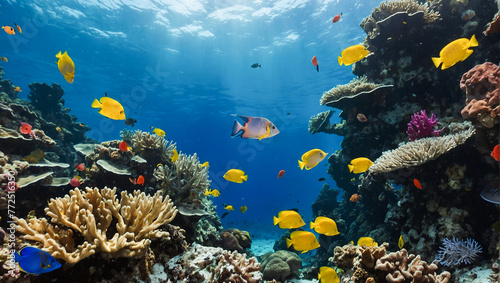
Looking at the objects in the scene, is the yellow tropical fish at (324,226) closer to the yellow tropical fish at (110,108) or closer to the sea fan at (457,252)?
the sea fan at (457,252)

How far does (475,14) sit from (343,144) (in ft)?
17.9

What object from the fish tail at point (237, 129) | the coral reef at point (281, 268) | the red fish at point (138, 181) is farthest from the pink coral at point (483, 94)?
the red fish at point (138, 181)

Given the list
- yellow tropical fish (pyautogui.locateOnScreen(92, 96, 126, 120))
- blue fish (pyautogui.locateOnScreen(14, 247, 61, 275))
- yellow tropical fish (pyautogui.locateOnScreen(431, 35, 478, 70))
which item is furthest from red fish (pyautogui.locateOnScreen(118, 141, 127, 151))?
yellow tropical fish (pyautogui.locateOnScreen(431, 35, 478, 70))

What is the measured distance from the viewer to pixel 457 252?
167 inches

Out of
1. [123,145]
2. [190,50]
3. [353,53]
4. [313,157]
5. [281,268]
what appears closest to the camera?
[313,157]

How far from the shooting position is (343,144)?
948cm

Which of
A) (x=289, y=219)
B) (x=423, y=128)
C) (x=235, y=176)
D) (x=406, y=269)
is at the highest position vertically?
(x=423, y=128)

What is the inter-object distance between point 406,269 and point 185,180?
4.46 meters

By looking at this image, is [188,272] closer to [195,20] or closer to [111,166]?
[111,166]

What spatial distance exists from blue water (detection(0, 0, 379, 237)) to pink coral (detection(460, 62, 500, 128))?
6945 mm

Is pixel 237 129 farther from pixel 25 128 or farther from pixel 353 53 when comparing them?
pixel 25 128

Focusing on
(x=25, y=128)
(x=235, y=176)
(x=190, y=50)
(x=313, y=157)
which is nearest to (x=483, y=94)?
(x=313, y=157)

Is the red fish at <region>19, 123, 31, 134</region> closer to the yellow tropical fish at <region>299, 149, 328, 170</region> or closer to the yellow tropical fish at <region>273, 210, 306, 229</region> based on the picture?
the yellow tropical fish at <region>273, 210, 306, 229</region>

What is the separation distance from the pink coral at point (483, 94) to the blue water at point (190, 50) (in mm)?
6945
